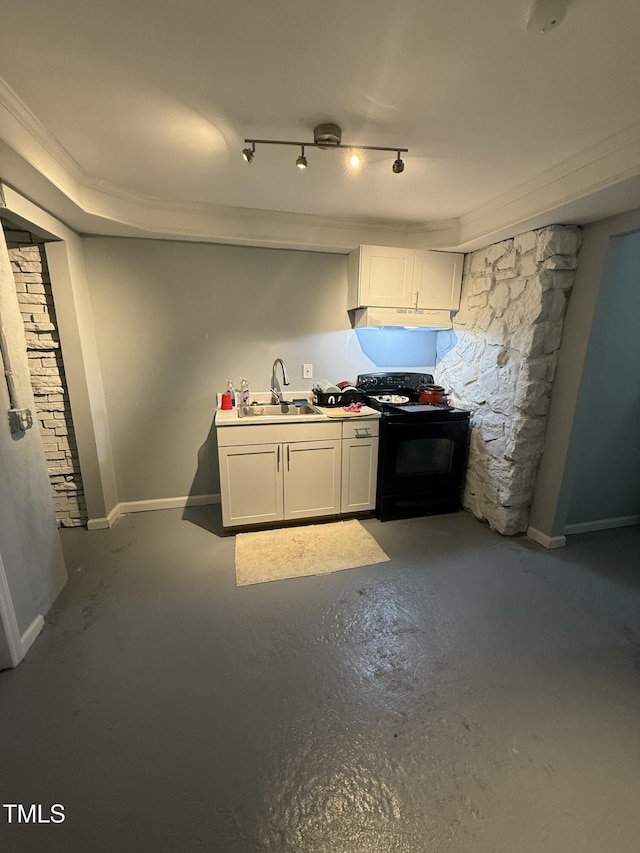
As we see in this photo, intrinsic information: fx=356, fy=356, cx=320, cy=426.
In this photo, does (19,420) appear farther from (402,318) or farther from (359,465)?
(402,318)

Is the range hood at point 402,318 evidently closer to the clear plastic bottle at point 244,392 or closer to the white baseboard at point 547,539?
the clear plastic bottle at point 244,392

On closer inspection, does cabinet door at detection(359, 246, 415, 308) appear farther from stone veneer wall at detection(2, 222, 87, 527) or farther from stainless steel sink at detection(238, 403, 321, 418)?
stone veneer wall at detection(2, 222, 87, 527)

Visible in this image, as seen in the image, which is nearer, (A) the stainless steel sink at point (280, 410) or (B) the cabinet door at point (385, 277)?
(B) the cabinet door at point (385, 277)

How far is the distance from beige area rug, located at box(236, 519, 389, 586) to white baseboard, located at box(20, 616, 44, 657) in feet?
3.41

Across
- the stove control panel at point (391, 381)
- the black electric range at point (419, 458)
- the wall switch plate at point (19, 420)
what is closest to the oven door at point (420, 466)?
the black electric range at point (419, 458)

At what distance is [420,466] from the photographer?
121 inches

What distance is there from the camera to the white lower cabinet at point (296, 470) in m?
2.68

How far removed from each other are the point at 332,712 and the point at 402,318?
108 inches

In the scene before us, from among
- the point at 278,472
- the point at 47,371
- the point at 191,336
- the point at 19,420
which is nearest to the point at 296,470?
the point at 278,472

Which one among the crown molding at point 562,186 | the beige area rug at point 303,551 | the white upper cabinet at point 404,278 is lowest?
the beige area rug at point 303,551

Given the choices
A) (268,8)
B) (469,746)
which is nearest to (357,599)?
(469,746)

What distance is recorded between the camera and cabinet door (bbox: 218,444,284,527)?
8.75 feet

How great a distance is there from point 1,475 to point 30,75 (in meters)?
1.65

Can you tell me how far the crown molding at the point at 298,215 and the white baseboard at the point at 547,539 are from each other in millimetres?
2196
